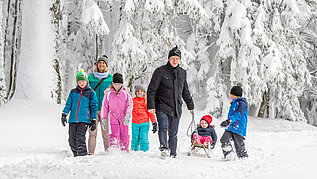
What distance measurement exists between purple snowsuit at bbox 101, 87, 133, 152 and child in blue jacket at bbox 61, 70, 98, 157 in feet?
0.80

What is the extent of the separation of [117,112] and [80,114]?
69 centimetres

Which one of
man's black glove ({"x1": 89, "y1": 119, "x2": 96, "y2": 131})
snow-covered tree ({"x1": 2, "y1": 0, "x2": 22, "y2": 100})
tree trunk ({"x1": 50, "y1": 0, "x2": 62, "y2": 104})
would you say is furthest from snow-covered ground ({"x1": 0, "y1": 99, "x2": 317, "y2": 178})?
snow-covered tree ({"x1": 2, "y1": 0, "x2": 22, "y2": 100})

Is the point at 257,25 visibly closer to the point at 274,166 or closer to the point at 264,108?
the point at 264,108

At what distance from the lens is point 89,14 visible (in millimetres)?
11008

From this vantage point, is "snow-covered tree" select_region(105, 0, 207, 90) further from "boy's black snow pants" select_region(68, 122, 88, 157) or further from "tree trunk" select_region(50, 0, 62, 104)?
"boy's black snow pants" select_region(68, 122, 88, 157)

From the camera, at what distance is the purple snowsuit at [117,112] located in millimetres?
6332

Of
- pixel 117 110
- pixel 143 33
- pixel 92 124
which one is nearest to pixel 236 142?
pixel 117 110

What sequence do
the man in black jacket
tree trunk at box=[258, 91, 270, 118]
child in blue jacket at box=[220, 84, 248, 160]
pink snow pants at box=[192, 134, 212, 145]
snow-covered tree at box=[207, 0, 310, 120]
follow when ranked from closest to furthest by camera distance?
the man in black jacket < child in blue jacket at box=[220, 84, 248, 160] < pink snow pants at box=[192, 134, 212, 145] < snow-covered tree at box=[207, 0, 310, 120] < tree trunk at box=[258, 91, 270, 118]

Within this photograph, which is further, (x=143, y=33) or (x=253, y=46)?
(x=253, y=46)

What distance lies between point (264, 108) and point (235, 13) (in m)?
6.39

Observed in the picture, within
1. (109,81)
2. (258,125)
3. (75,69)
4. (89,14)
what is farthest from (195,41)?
(109,81)

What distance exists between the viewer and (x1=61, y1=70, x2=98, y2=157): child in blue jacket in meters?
6.11

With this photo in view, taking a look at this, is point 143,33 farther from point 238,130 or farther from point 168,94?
point 238,130

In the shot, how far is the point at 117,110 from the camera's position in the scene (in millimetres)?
6348
